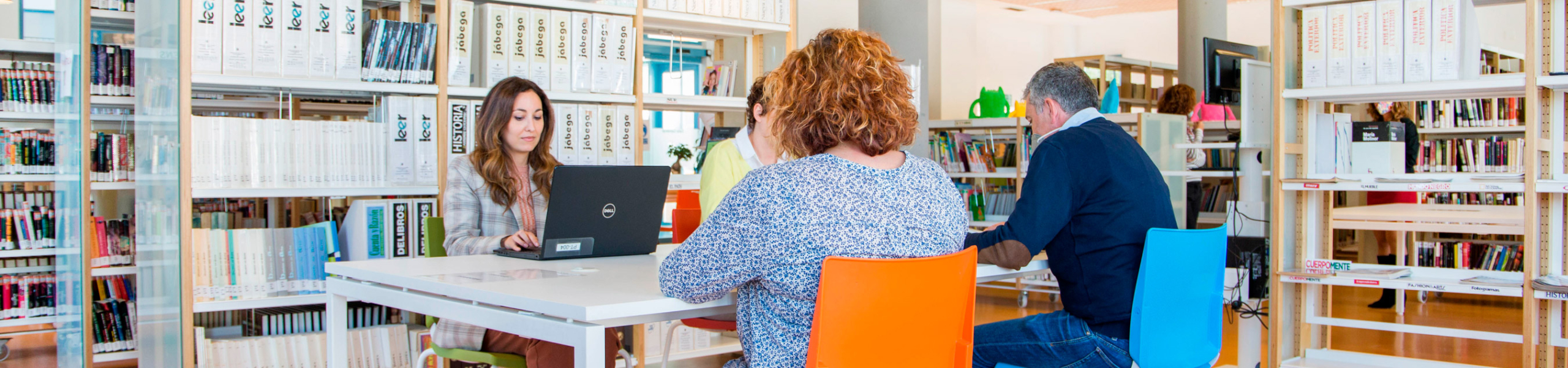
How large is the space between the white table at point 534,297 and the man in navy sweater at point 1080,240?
87 millimetres

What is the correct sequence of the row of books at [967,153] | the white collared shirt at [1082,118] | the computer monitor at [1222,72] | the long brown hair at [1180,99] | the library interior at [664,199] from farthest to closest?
1. the row of books at [967,153]
2. the long brown hair at [1180,99]
3. the computer monitor at [1222,72]
4. the white collared shirt at [1082,118]
5. the library interior at [664,199]

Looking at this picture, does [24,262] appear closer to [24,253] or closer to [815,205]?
[24,253]

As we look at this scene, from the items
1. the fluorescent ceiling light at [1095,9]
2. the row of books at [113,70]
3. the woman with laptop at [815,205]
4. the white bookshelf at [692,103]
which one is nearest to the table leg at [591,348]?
the woman with laptop at [815,205]

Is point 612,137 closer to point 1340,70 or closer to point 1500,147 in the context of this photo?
point 1340,70

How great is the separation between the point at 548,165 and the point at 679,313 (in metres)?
1.27

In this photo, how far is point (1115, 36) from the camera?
475 inches

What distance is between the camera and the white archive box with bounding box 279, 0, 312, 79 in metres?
2.83

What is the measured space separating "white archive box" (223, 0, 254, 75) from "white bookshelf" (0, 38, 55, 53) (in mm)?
918

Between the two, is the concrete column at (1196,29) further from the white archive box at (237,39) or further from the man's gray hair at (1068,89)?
the white archive box at (237,39)

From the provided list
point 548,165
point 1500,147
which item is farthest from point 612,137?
point 1500,147

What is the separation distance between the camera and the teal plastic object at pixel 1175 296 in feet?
6.41

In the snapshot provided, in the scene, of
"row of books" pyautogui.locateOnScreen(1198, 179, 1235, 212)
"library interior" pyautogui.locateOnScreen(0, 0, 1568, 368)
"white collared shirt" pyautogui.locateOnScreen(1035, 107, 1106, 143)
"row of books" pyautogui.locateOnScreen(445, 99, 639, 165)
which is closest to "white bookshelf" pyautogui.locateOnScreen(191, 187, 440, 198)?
"library interior" pyautogui.locateOnScreen(0, 0, 1568, 368)

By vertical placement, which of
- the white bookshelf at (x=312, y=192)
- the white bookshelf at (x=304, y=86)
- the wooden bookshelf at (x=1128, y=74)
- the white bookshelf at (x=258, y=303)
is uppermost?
the wooden bookshelf at (x=1128, y=74)

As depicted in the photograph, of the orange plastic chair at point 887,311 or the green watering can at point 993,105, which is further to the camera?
the green watering can at point 993,105
